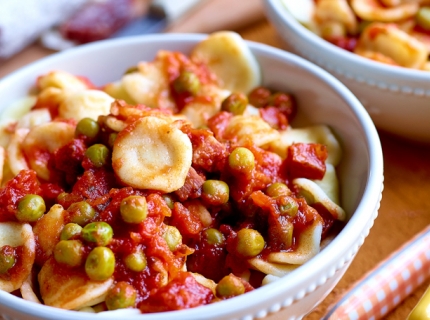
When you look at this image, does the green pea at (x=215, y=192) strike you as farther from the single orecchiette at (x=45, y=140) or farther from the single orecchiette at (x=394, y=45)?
the single orecchiette at (x=394, y=45)

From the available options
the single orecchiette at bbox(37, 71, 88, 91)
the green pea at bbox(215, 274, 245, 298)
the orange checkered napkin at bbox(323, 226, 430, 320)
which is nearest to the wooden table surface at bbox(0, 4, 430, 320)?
the orange checkered napkin at bbox(323, 226, 430, 320)

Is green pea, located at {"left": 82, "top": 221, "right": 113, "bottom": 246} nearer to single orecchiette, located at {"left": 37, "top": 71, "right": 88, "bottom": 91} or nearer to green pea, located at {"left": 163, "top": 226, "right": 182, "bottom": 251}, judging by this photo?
green pea, located at {"left": 163, "top": 226, "right": 182, "bottom": 251}

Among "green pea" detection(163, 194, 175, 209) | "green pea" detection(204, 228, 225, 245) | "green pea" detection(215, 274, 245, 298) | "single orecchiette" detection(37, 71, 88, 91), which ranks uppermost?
"single orecchiette" detection(37, 71, 88, 91)

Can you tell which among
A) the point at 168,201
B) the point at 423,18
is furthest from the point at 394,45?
the point at 168,201

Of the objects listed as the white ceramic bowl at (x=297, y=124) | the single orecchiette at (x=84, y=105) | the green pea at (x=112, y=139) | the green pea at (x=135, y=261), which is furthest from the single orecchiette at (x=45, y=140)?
the green pea at (x=135, y=261)

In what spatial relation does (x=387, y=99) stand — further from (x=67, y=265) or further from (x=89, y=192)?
(x=67, y=265)

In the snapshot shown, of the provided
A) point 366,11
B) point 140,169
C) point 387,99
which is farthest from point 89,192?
point 366,11

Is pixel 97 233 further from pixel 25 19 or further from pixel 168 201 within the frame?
pixel 25 19
